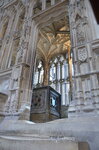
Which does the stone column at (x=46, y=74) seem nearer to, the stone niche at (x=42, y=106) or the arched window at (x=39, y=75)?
the arched window at (x=39, y=75)

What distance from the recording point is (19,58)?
5.31 m

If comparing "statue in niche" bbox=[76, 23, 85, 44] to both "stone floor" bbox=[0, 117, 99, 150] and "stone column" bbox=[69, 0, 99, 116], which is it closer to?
"stone column" bbox=[69, 0, 99, 116]

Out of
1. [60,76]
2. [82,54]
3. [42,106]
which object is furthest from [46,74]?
[82,54]

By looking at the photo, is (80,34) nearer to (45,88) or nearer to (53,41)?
(45,88)

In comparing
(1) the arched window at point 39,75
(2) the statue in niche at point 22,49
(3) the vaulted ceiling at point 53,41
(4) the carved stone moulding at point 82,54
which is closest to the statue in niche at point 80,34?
(4) the carved stone moulding at point 82,54

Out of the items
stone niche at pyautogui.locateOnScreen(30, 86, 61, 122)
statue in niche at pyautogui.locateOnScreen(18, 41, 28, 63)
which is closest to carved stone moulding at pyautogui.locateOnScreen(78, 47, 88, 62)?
statue in niche at pyautogui.locateOnScreen(18, 41, 28, 63)

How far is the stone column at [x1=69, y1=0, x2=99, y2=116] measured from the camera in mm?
2991

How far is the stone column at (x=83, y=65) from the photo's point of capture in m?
2.99

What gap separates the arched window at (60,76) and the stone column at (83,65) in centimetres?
647

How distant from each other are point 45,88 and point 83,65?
2.96 meters

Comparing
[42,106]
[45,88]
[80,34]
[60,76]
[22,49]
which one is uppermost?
[60,76]

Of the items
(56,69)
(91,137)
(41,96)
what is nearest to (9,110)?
(41,96)

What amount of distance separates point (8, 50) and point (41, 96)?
2849mm

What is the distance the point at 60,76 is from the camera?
11227 mm
